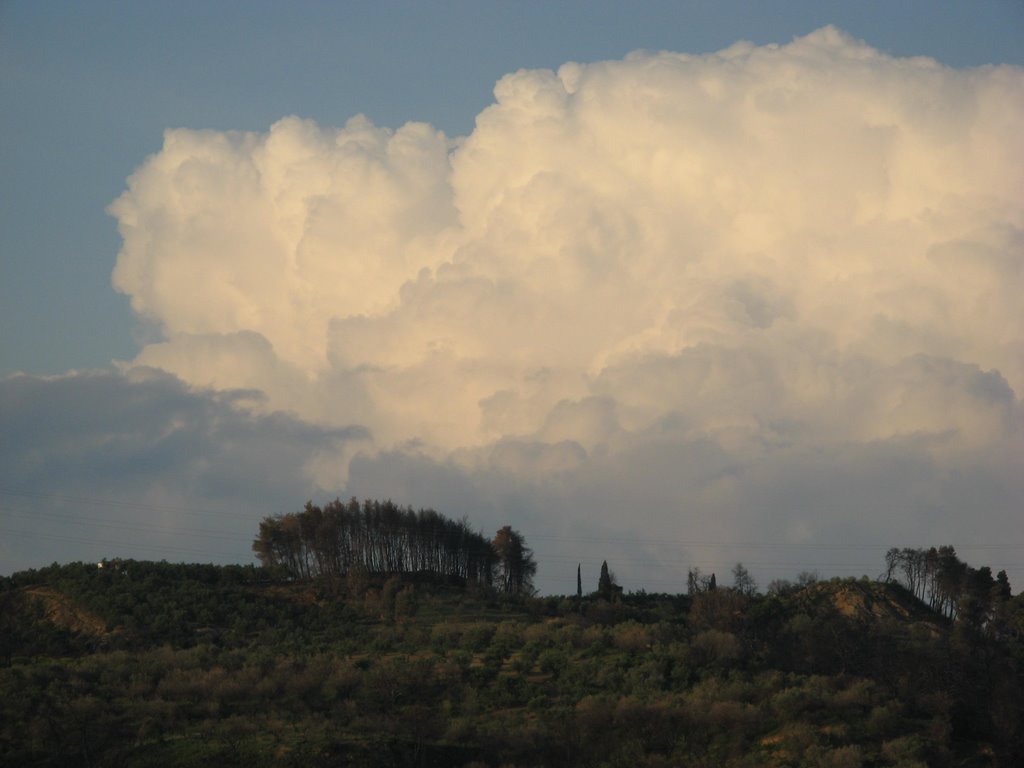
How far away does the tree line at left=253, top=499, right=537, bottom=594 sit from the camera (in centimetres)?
11219

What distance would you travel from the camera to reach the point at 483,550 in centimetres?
12338

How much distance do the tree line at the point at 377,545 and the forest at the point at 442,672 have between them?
298 millimetres

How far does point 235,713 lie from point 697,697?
25386mm

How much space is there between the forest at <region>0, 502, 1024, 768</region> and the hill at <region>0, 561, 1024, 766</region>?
179 millimetres

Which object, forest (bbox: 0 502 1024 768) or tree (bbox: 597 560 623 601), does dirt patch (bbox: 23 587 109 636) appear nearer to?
forest (bbox: 0 502 1024 768)

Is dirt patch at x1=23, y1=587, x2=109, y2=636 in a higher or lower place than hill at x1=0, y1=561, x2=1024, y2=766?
higher

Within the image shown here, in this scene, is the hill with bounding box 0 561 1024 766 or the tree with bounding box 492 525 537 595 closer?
the hill with bounding box 0 561 1024 766

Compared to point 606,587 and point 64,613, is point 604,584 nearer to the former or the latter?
point 606,587

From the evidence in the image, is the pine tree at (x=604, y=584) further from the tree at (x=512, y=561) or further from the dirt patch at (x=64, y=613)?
the dirt patch at (x=64, y=613)

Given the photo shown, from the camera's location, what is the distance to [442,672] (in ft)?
238

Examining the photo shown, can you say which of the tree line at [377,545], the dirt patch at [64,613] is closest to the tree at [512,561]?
the tree line at [377,545]

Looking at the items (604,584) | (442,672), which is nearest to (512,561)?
(604,584)

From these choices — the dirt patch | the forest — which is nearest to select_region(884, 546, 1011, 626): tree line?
the forest

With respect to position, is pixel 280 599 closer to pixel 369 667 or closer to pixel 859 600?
pixel 369 667
